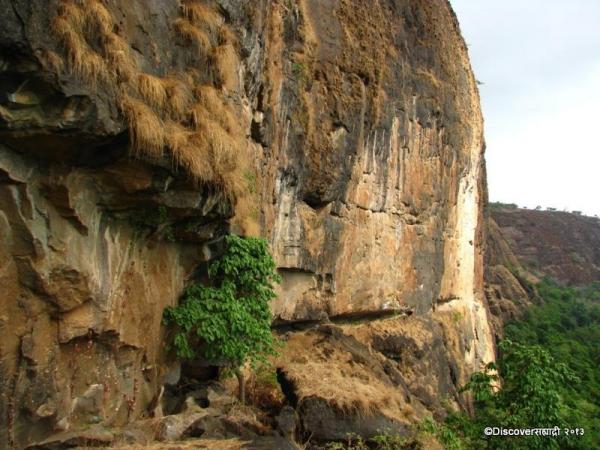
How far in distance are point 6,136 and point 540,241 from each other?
65573 millimetres

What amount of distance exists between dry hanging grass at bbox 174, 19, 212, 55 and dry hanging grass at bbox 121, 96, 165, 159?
1578 mm

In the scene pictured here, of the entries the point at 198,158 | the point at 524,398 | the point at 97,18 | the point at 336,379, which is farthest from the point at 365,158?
the point at 97,18

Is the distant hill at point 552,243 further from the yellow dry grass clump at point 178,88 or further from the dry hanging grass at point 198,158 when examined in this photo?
the dry hanging grass at point 198,158

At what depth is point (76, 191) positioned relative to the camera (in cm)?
532

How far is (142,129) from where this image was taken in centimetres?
520

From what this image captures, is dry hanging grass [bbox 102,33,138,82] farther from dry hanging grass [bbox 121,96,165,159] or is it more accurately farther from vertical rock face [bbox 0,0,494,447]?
dry hanging grass [bbox 121,96,165,159]

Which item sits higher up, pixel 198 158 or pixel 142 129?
pixel 142 129

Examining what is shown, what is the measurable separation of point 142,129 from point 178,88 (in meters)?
1.07

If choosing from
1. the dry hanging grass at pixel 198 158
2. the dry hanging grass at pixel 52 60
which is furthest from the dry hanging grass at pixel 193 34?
the dry hanging grass at pixel 52 60

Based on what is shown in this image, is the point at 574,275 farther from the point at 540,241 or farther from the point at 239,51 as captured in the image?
the point at 239,51

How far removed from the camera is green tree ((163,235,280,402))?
6906mm

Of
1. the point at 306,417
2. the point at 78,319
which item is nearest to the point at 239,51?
the point at 78,319

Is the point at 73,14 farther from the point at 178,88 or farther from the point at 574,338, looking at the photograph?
the point at 574,338

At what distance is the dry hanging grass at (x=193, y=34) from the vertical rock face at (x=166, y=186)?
4 cm
